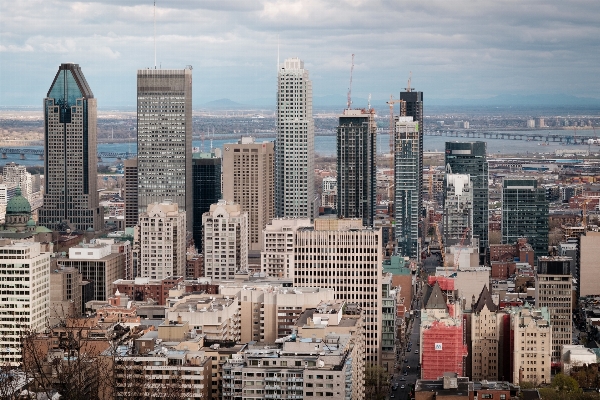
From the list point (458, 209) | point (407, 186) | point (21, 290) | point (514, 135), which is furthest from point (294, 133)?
point (514, 135)

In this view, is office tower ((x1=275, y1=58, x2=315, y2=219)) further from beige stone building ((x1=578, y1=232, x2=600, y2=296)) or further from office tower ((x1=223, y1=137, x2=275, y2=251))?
beige stone building ((x1=578, y1=232, x2=600, y2=296))

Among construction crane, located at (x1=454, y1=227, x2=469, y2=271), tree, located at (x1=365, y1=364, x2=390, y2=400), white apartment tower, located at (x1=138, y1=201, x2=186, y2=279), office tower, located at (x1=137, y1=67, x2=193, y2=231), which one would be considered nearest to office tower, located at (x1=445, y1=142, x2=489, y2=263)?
construction crane, located at (x1=454, y1=227, x2=469, y2=271)

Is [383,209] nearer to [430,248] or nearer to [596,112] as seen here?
[430,248]

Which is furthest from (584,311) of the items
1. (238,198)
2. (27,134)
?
(27,134)

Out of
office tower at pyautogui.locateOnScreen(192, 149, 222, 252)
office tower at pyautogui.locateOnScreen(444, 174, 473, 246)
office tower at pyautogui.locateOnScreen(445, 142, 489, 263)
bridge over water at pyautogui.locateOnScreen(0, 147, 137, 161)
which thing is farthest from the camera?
bridge over water at pyautogui.locateOnScreen(0, 147, 137, 161)

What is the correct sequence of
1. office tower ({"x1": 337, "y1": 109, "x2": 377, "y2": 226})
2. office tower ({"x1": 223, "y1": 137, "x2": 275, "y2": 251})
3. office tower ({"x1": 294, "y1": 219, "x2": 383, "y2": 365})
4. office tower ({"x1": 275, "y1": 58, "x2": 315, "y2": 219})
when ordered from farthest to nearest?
office tower ({"x1": 337, "y1": 109, "x2": 377, "y2": 226}) < office tower ({"x1": 275, "y1": 58, "x2": 315, "y2": 219}) < office tower ({"x1": 223, "y1": 137, "x2": 275, "y2": 251}) < office tower ({"x1": 294, "y1": 219, "x2": 383, "y2": 365})

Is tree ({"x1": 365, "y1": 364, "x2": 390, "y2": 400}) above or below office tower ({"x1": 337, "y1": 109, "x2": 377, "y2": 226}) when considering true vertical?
below

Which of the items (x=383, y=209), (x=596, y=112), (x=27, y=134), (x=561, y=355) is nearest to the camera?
(x=561, y=355)
